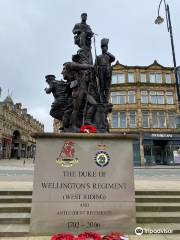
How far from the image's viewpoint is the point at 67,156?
5.55 metres

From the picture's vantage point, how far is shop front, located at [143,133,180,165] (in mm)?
38991

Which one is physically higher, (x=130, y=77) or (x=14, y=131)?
(x=130, y=77)

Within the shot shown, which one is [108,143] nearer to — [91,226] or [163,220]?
[91,226]

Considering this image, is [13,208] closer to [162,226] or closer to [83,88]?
[162,226]

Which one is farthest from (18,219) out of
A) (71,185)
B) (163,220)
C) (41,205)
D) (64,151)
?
(163,220)

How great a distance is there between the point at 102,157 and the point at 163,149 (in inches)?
1473

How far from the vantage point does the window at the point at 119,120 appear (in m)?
41.1

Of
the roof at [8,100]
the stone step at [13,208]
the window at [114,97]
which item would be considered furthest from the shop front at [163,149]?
the roof at [8,100]

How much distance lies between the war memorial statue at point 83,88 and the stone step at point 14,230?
2.80 m

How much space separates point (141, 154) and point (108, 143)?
3474 centimetres

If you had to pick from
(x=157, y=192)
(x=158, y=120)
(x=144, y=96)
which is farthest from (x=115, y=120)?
(x=157, y=192)

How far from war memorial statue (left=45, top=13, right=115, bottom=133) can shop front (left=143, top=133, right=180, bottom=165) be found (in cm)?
3307

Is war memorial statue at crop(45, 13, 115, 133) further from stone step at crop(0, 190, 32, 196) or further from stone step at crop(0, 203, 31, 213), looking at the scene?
stone step at crop(0, 203, 31, 213)

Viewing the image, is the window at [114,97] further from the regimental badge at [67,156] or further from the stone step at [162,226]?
the regimental badge at [67,156]
